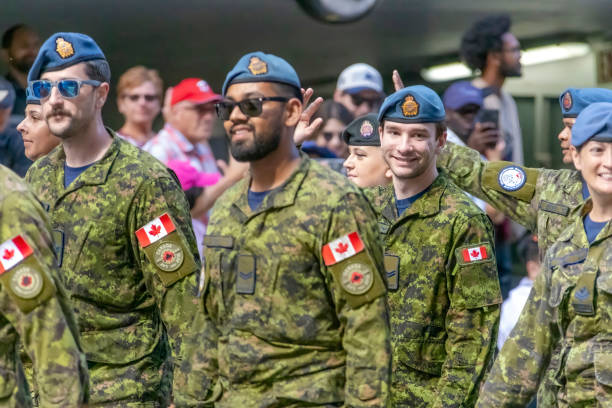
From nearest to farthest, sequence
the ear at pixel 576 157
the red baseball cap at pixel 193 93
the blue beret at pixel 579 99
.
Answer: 1. the ear at pixel 576 157
2. the blue beret at pixel 579 99
3. the red baseball cap at pixel 193 93

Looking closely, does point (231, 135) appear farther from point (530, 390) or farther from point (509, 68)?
point (509, 68)

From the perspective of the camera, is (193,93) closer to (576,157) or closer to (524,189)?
(524,189)

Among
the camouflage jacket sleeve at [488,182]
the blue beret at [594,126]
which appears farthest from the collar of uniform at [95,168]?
the blue beret at [594,126]

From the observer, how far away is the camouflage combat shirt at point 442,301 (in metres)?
4.59

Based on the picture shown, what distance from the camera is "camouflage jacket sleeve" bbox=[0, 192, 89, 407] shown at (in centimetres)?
333

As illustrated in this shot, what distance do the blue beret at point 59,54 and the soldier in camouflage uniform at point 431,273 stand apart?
1.21 metres

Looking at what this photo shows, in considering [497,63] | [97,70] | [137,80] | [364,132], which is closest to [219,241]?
[97,70]

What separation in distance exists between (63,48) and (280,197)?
4.37ft

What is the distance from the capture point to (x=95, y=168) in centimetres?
460

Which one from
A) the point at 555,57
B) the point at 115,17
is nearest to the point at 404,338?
the point at 115,17

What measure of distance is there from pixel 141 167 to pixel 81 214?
28 centimetres

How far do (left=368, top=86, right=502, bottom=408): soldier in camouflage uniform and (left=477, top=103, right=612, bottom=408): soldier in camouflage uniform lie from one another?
46 cm

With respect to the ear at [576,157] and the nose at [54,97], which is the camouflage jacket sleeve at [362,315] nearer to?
the ear at [576,157]

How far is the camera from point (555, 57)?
1186 cm
